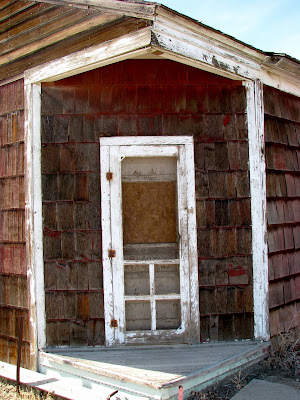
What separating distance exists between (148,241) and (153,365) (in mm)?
1181

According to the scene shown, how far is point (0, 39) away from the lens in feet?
13.7

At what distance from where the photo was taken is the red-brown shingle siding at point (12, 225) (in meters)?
4.11

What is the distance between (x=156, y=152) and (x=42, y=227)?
132cm

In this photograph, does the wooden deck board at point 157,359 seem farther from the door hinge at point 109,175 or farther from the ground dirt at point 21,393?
the door hinge at point 109,175

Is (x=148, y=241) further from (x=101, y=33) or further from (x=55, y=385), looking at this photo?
(x=101, y=33)

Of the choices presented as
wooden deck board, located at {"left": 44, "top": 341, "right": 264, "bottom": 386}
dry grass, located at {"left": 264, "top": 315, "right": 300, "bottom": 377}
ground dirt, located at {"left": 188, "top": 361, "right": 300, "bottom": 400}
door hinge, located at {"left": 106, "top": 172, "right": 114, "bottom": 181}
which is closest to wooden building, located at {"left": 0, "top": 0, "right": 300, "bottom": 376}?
door hinge, located at {"left": 106, "top": 172, "right": 114, "bottom": 181}

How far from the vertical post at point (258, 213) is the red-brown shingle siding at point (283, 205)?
5.1 inches

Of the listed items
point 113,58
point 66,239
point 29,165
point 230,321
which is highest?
point 113,58

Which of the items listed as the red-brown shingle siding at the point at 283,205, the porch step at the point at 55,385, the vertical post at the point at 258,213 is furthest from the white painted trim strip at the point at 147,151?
the porch step at the point at 55,385

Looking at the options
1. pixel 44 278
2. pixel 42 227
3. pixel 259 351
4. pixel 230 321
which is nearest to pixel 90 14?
pixel 42 227

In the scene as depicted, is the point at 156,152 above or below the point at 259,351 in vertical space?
above

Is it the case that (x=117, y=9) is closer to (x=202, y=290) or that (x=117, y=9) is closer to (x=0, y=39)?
(x=0, y=39)

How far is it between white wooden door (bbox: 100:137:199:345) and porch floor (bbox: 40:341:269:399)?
0.22 m

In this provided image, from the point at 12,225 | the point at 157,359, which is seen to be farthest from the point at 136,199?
Result: the point at 157,359
